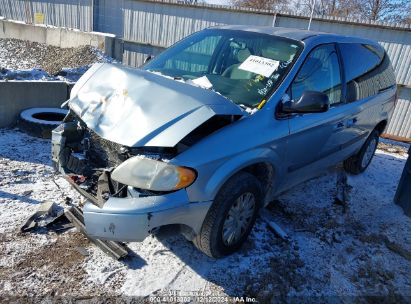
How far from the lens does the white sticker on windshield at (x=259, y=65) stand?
3232mm

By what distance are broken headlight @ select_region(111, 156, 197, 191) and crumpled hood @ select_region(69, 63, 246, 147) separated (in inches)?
6.2

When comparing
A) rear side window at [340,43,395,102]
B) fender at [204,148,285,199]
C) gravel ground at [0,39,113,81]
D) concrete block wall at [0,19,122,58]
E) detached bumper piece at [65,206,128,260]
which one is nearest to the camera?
fender at [204,148,285,199]

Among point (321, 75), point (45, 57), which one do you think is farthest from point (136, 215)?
point (45, 57)

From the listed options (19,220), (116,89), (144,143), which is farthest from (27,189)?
(144,143)

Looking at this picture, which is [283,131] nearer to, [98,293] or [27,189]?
[98,293]

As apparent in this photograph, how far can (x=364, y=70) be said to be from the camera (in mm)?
4438

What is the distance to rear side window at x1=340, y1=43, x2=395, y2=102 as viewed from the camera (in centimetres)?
411

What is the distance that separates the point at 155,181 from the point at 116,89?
1036mm

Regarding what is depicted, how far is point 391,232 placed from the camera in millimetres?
3961

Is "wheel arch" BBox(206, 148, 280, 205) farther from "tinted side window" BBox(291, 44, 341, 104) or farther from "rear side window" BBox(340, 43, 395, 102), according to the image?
"rear side window" BBox(340, 43, 395, 102)

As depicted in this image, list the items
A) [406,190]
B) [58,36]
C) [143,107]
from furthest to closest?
[58,36], [406,190], [143,107]

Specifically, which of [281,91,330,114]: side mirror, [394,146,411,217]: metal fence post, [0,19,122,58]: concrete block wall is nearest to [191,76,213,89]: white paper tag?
[281,91,330,114]: side mirror

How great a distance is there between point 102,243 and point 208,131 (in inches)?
53.2

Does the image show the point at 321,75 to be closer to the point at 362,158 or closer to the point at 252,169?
the point at 252,169
